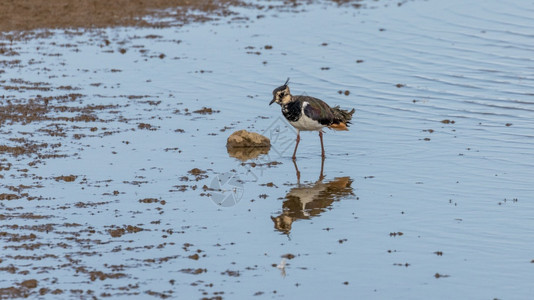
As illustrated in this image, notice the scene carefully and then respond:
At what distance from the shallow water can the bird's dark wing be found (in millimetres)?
726

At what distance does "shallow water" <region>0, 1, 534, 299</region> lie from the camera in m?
11.3

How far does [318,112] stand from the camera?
16.4 meters

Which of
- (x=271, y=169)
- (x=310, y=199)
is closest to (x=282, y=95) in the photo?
(x=271, y=169)

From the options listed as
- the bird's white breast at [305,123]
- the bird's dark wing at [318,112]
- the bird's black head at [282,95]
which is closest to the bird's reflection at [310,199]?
the bird's white breast at [305,123]

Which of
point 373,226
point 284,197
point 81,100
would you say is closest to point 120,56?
point 81,100

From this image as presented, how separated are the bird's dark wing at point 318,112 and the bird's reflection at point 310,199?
1.13 meters

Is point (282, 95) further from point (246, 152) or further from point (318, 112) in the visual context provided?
point (246, 152)

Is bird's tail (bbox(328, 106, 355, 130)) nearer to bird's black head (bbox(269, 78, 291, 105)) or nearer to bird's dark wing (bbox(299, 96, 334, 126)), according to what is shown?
bird's dark wing (bbox(299, 96, 334, 126))

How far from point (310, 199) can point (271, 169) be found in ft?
5.85

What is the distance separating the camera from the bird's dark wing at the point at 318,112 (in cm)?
1634

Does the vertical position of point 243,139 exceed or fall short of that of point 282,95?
it falls short

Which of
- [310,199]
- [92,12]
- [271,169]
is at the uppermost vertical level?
[92,12]

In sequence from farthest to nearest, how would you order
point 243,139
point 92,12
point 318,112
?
point 92,12 < point 243,139 < point 318,112

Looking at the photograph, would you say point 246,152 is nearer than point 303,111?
No
